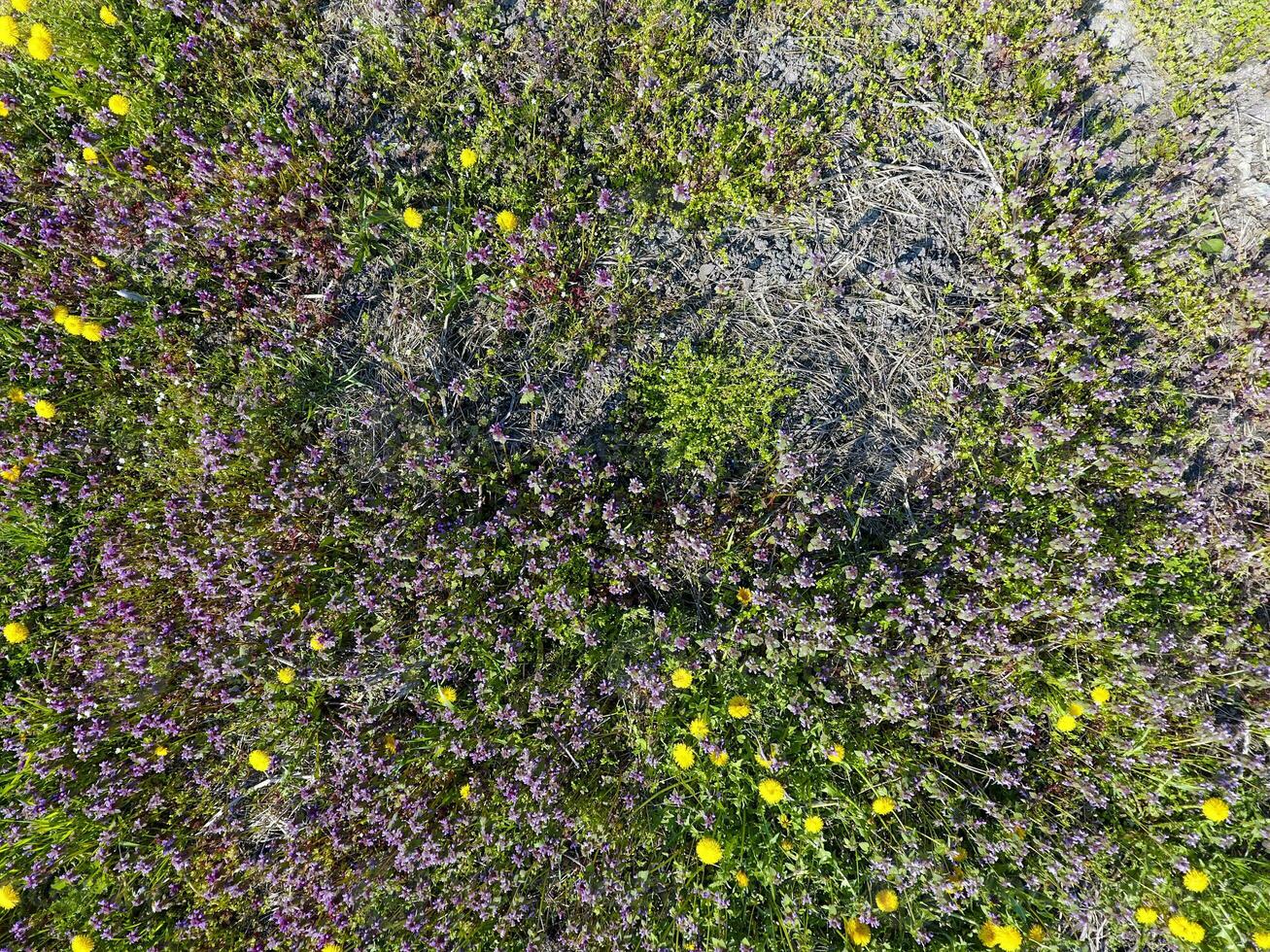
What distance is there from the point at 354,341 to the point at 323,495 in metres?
1.05

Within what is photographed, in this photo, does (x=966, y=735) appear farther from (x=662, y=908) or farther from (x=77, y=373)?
(x=77, y=373)

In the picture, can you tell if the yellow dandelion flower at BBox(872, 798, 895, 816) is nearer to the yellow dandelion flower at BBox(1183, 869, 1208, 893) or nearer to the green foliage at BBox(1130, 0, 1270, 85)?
the yellow dandelion flower at BBox(1183, 869, 1208, 893)

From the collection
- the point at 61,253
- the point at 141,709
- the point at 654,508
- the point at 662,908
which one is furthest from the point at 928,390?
the point at 61,253

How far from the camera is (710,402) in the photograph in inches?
153

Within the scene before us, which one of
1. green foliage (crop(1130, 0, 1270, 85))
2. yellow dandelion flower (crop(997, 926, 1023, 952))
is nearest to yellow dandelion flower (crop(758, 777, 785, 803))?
yellow dandelion flower (crop(997, 926, 1023, 952))

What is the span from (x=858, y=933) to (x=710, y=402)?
9.75 ft

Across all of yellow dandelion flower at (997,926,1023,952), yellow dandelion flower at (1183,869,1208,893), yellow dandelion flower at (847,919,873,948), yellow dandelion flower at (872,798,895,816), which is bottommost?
yellow dandelion flower at (847,919,873,948)

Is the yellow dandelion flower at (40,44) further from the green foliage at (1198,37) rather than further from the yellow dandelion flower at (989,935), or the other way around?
the yellow dandelion flower at (989,935)

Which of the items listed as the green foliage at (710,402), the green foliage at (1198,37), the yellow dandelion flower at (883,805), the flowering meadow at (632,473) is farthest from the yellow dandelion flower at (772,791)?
the green foliage at (1198,37)

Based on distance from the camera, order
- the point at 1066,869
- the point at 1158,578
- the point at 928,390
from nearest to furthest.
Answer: the point at 1066,869 < the point at 1158,578 < the point at 928,390

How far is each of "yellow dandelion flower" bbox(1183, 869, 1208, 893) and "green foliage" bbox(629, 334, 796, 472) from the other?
3.09 metres

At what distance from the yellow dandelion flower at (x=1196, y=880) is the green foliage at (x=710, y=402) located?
3.09 meters

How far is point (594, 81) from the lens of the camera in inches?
158

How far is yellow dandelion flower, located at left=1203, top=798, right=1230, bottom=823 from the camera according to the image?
3.28 metres
